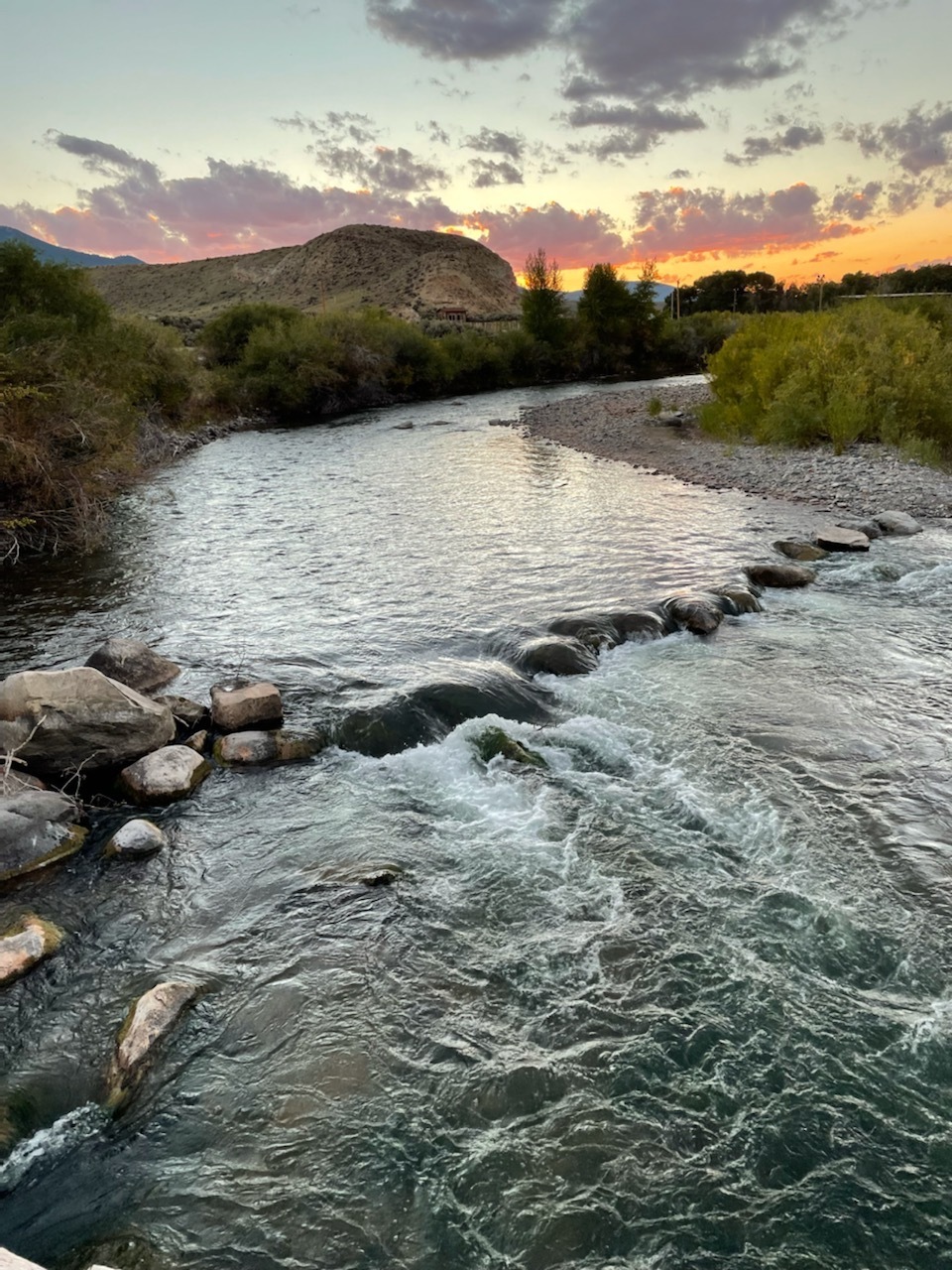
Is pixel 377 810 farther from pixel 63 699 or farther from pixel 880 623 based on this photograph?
pixel 880 623

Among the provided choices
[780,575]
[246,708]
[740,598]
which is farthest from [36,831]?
[780,575]

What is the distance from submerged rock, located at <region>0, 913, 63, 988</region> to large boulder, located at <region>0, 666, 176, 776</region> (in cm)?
225

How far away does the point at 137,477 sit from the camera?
89.8 ft

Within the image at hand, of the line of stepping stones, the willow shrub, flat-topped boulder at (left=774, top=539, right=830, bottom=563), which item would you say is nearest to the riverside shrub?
the line of stepping stones

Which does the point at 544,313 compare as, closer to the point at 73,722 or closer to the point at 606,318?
the point at 606,318

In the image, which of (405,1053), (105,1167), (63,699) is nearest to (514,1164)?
(405,1053)

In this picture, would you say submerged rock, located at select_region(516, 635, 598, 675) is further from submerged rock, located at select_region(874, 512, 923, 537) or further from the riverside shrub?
the riverside shrub

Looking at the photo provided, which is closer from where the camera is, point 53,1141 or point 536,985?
point 53,1141

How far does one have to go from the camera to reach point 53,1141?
4949 millimetres

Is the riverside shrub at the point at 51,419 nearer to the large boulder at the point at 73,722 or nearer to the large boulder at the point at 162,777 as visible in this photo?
the large boulder at the point at 73,722

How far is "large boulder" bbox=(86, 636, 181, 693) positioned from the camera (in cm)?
1102

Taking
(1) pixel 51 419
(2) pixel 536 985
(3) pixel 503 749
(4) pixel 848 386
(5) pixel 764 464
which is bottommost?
(2) pixel 536 985

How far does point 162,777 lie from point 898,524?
16856 mm

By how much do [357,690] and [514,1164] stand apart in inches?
286
